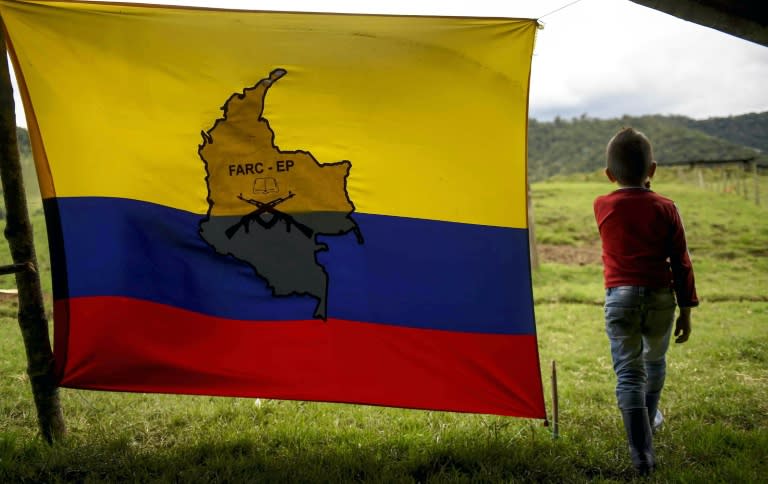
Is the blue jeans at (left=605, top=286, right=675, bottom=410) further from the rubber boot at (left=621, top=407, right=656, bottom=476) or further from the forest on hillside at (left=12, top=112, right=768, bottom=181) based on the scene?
the forest on hillside at (left=12, top=112, right=768, bottom=181)

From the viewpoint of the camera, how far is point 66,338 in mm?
3535

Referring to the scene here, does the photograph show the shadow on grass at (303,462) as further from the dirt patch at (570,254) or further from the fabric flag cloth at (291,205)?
the dirt patch at (570,254)

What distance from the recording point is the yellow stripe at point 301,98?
136 inches

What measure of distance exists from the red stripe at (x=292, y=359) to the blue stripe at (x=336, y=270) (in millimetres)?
81

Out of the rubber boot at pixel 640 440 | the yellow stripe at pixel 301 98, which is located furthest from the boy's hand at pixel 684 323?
the yellow stripe at pixel 301 98

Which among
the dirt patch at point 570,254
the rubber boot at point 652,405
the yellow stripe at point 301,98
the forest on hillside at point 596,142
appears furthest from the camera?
the forest on hillside at point 596,142

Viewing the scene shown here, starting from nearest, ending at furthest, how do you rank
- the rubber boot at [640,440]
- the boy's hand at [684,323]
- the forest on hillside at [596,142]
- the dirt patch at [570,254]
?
1. the rubber boot at [640,440]
2. the boy's hand at [684,323]
3. the dirt patch at [570,254]
4. the forest on hillside at [596,142]

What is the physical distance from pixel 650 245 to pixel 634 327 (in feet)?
1.48

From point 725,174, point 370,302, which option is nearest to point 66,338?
point 370,302

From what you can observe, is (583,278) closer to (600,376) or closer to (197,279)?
(600,376)

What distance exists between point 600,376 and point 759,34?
309cm

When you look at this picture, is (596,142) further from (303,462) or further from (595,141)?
(303,462)

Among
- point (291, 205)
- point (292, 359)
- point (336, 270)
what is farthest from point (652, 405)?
point (291, 205)

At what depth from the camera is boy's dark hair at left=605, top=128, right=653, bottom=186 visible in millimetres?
3295
